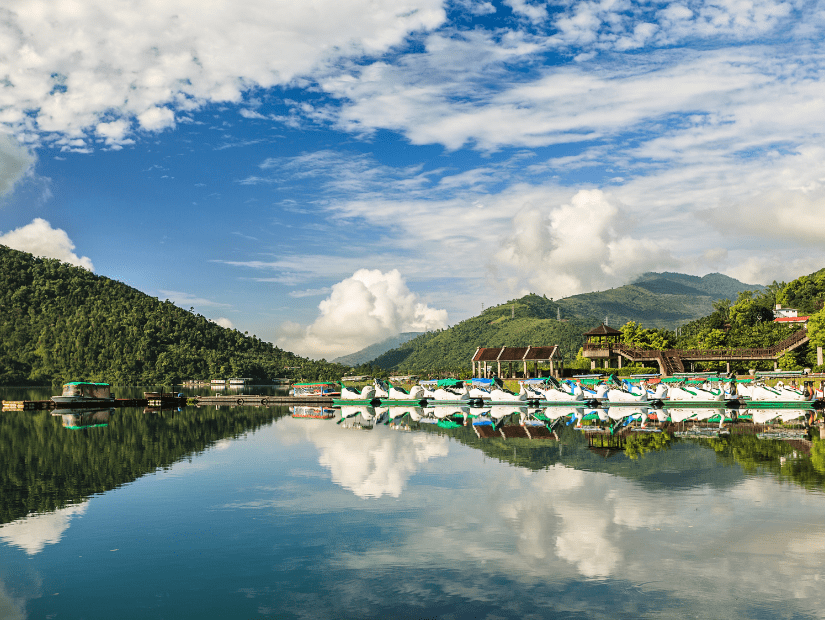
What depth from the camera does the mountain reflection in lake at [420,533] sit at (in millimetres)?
12578

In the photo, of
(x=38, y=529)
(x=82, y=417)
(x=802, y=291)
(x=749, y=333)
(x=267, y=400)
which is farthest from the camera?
(x=802, y=291)

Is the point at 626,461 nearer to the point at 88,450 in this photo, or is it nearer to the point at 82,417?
the point at 88,450

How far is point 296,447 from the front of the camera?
36250 millimetres

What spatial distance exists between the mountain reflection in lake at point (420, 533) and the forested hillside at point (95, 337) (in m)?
147

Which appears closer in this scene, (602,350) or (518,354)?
(602,350)

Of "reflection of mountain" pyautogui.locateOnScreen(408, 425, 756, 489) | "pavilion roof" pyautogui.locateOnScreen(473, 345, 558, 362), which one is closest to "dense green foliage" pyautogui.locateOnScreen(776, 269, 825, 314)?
"pavilion roof" pyautogui.locateOnScreen(473, 345, 558, 362)

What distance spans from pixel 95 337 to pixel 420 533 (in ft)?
597

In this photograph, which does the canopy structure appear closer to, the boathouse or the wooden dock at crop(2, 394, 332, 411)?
the boathouse

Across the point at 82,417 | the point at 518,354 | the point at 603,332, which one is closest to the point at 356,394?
the point at 82,417

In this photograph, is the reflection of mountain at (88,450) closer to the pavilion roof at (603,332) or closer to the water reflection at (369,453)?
the water reflection at (369,453)

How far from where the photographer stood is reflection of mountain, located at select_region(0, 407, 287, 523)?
23.3 metres

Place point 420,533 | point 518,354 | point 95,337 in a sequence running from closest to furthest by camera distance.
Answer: point 420,533, point 518,354, point 95,337

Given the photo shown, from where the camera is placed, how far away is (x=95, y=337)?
177375 mm

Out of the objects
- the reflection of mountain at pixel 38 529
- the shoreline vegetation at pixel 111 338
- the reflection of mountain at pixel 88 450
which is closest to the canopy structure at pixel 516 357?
the reflection of mountain at pixel 88 450
